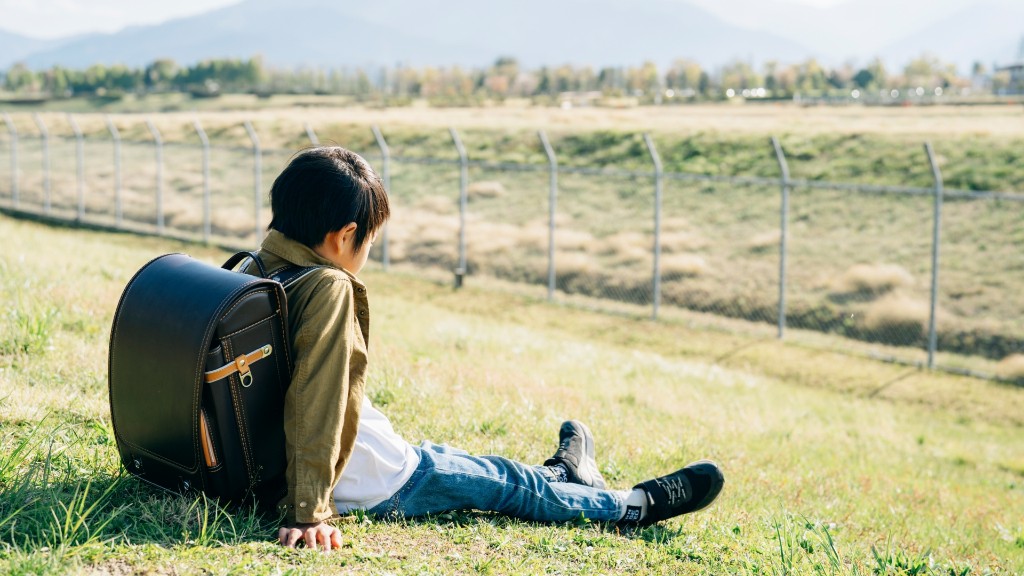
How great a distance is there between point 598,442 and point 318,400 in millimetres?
2489

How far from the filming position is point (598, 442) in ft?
16.2

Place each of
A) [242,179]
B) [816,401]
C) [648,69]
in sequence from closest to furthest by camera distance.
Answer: [816,401] → [242,179] → [648,69]

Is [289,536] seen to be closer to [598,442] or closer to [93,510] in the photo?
[93,510]

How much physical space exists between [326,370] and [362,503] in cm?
58

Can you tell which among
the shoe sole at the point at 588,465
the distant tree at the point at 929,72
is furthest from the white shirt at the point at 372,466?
the distant tree at the point at 929,72

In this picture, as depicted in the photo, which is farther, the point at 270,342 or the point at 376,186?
the point at 376,186

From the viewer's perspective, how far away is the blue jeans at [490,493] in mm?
3184

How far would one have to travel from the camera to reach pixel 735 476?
5.11 metres

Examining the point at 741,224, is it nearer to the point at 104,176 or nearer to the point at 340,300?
the point at 340,300

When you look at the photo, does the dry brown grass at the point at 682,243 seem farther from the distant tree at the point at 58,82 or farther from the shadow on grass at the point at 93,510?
the distant tree at the point at 58,82

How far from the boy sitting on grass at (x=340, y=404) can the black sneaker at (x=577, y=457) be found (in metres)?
0.31

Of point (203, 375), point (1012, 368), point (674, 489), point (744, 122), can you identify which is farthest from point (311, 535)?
point (744, 122)

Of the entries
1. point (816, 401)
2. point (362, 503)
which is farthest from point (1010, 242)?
point (362, 503)

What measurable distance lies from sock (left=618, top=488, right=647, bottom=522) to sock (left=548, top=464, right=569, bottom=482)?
0.25 m
